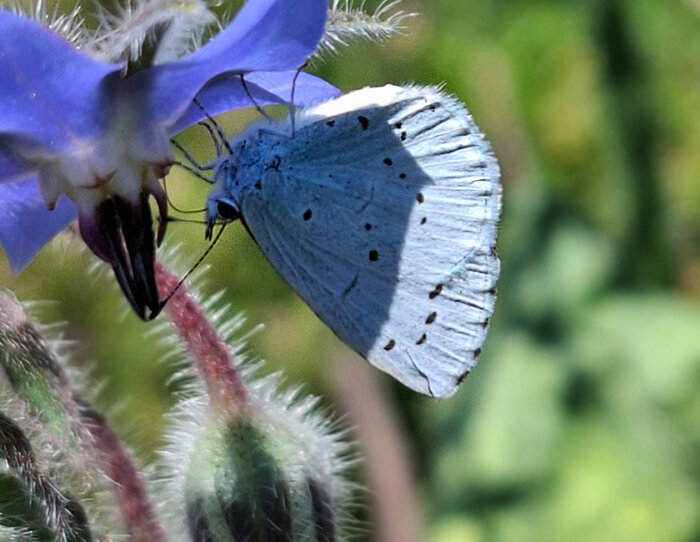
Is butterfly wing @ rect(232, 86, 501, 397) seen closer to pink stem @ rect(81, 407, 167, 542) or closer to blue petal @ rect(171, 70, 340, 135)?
blue petal @ rect(171, 70, 340, 135)

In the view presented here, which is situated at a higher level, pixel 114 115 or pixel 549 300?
pixel 114 115

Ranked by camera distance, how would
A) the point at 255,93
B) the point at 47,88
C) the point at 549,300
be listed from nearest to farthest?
the point at 47,88
the point at 255,93
the point at 549,300

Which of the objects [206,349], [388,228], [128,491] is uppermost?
[388,228]

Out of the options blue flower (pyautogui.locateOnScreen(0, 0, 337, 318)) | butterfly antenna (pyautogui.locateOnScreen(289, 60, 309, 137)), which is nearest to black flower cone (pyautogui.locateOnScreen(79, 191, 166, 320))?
blue flower (pyautogui.locateOnScreen(0, 0, 337, 318))

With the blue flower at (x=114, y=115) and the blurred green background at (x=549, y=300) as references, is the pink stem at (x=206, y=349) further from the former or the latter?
the blurred green background at (x=549, y=300)

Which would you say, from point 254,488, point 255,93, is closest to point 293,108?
point 255,93

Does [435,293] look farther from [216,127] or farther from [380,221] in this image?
[216,127]
